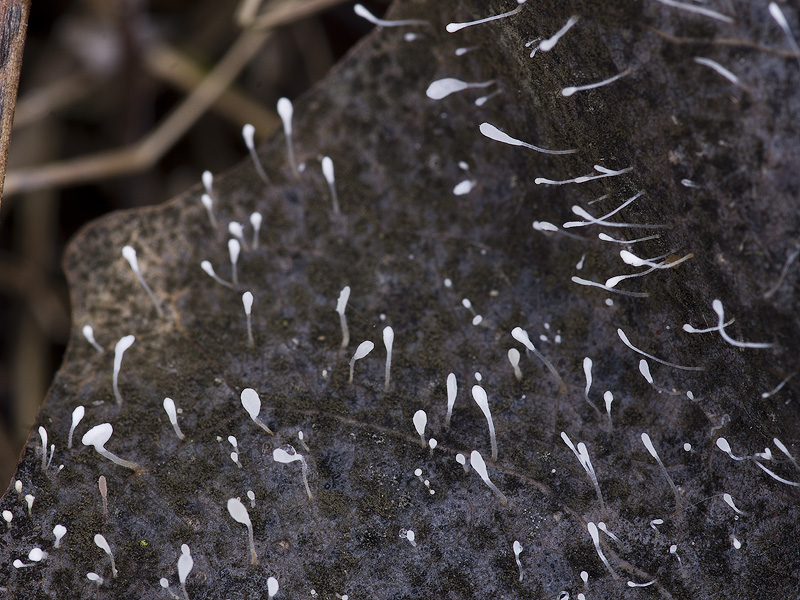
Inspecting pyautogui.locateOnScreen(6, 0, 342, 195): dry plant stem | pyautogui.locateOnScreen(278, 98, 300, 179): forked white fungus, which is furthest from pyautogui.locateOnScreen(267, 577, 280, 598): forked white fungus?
pyautogui.locateOnScreen(6, 0, 342, 195): dry plant stem

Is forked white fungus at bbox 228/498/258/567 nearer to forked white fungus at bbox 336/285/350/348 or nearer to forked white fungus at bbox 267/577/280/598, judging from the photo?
forked white fungus at bbox 267/577/280/598

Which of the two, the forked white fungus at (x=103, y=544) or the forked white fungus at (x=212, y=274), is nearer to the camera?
the forked white fungus at (x=103, y=544)

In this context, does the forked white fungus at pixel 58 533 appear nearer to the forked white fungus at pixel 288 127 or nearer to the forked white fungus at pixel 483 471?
the forked white fungus at pixel 483 471

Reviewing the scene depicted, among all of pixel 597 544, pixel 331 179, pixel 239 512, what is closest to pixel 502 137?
pixel 331 179

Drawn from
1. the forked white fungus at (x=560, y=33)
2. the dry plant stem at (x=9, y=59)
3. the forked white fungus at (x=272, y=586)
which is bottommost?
the forked white fungus at (x=272, y=586)

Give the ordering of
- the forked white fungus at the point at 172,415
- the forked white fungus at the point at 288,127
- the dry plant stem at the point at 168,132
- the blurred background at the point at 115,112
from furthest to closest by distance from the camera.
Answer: the blurred background at the point at 115,112
the dry plant stem at the point at 168,132
the forked white fungus at the point at 288,127
the forked white fungus at the point at 172,415

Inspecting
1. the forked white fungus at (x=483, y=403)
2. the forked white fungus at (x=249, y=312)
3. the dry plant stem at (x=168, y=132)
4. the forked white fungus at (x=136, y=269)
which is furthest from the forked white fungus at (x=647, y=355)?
the dry plant stem at (x=168, y=132)

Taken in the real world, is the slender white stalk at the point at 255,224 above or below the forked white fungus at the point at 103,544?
above

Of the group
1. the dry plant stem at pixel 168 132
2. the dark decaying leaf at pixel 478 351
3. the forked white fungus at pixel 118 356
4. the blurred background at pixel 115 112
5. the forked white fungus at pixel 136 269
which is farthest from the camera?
the blurred background at pixel 115 112
